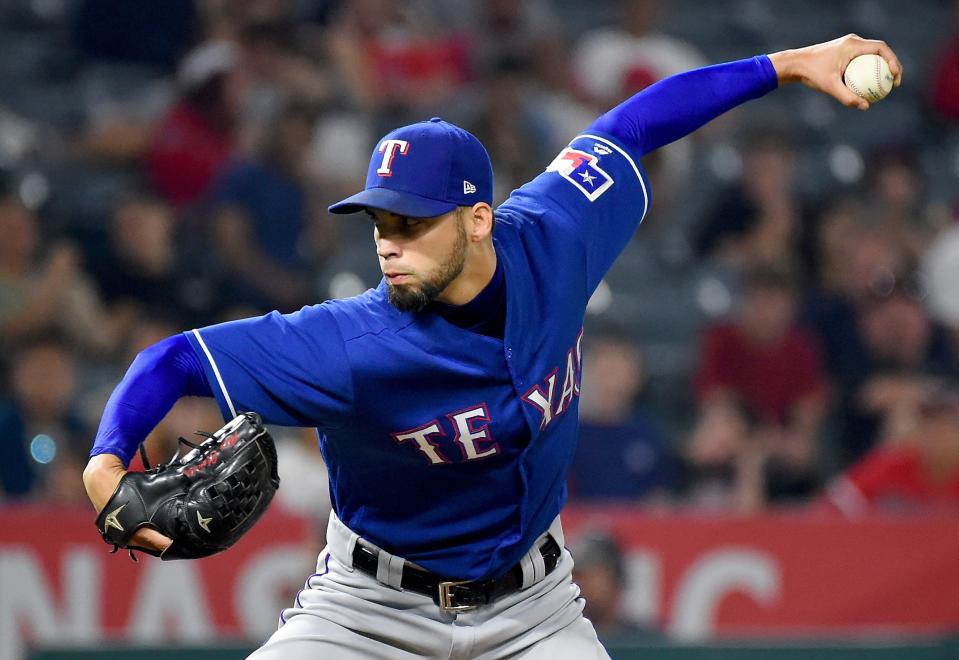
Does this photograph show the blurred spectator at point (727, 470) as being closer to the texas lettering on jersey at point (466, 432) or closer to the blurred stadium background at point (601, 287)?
the blurred stadium background at point (601, 287)

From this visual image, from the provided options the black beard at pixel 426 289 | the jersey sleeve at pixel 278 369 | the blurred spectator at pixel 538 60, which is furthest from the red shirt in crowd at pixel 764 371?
the jersey sleeve at pixel 278 369

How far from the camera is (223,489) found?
10.3 ft

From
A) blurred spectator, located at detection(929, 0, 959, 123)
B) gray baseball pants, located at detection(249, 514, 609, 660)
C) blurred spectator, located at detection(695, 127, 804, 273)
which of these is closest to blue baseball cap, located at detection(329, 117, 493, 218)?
gray baseball pants, located at detection(249, 514, 609, 660)

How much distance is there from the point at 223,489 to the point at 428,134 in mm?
1017

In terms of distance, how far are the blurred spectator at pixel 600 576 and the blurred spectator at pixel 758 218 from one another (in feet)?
8.87

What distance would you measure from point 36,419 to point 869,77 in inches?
163

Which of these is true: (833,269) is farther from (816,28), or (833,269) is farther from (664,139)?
(664,139)

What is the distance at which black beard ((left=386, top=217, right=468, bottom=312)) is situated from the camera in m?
3.43

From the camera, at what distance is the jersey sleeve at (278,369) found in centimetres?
332

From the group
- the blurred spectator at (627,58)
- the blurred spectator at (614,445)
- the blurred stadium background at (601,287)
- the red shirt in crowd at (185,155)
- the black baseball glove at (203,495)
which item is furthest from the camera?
the blurred spectator at (627,58)

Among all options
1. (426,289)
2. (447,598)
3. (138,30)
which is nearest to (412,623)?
(447,598)

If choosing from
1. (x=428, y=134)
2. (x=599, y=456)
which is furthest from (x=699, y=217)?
(x=428, y=134)

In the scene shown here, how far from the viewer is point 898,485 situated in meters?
6.58

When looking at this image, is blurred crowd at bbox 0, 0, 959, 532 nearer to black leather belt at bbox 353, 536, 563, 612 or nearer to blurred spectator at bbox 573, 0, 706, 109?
blurred spectator at bbox 573, 0, 706, 109
